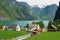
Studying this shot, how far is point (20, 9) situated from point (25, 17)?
12686mm

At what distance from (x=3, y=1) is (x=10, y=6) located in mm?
8900

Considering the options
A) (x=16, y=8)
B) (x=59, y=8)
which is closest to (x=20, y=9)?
(x=16, y=8)

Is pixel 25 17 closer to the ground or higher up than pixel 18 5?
closer to the ground

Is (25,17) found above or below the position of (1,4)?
below

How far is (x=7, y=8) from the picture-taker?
18550 centimetres

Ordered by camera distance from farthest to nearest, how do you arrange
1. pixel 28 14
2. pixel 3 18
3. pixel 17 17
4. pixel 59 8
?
1. pixel 28 14
2. pixel 17 17
3. pixel 3 18
4. pixel 59 8

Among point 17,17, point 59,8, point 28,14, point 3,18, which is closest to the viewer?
point 59,8

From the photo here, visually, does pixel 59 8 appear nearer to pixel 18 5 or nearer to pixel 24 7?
pixel 24 7

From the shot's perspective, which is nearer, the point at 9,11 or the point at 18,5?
the point at 9,11

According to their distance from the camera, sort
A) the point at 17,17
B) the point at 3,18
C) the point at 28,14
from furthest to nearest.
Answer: the point at 28,14 < the point at 17,17 < the point at 3,18

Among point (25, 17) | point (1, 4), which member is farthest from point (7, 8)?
point (25, 17)

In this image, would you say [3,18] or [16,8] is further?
[16,8]

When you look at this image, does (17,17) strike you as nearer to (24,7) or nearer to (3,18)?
(24,7)

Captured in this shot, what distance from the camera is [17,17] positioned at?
177m
